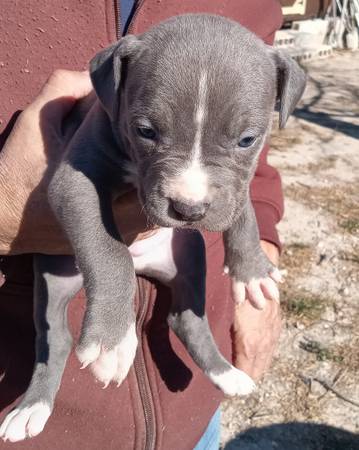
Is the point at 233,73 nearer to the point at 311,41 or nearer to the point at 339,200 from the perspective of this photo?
the point at 339,200

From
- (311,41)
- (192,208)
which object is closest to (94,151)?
(192,208)

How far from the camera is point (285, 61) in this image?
6.57 ft

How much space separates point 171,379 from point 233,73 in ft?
3.56

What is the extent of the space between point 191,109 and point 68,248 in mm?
724

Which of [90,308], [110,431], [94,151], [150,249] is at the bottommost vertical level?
[110,431]

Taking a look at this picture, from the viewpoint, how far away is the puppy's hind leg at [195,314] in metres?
2.20

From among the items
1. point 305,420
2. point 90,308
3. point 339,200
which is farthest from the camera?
point 339,200

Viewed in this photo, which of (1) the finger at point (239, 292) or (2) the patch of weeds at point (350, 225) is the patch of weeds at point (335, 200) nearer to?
(2) the patch of weeds at point (350, 225)

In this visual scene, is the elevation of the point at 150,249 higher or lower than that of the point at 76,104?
lower

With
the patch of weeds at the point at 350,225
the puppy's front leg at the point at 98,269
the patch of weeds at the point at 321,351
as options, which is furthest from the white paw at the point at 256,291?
the patch of weeds at the point at 350,225

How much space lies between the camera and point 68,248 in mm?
2168

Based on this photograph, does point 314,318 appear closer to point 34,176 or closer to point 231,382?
point 231,382

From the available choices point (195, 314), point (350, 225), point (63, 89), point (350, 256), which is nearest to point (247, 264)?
point (195, 314)

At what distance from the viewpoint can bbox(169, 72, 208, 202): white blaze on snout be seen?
169 cm
